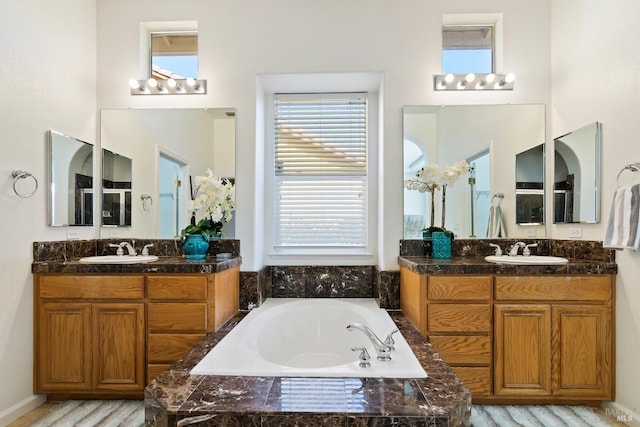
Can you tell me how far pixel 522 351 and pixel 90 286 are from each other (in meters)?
2.75

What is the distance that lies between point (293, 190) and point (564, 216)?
2.13m

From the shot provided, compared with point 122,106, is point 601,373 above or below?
below

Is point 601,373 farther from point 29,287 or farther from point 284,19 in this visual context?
point 29,287

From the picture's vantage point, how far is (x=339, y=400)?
4.36ft

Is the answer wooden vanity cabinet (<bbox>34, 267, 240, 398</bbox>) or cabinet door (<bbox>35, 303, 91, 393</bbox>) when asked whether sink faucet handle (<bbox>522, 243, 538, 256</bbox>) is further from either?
cabinet door (<bbox>35, 303, 91, 393</bbox>)

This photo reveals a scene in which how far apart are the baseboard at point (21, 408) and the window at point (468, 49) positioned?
12.3 ft

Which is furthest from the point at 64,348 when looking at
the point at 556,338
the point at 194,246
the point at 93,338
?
the point at 556,338

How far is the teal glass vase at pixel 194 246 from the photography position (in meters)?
2.56

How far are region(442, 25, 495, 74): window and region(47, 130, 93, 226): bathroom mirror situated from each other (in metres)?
2.95

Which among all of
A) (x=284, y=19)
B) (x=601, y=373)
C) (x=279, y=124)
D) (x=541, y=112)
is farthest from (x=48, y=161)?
(x=601, y=373)

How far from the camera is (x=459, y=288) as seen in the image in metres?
2.24

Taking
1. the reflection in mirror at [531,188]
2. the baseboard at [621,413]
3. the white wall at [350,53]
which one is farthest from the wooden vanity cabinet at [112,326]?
the baseboard at [621,413]

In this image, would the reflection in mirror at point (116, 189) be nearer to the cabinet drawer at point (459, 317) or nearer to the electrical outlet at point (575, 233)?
the cabinet drawer at point (459, 317)

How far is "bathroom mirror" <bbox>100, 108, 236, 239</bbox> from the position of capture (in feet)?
9.45
